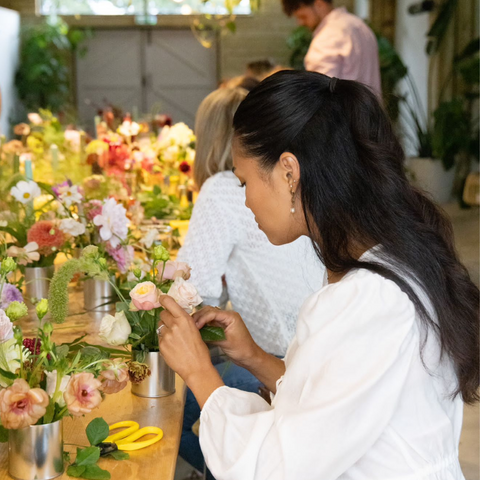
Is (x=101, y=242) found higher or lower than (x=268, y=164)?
lower

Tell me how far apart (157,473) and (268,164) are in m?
0.50

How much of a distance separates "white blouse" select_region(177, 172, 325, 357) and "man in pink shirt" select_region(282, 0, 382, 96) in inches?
80.3

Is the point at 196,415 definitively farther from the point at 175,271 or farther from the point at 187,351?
the point at 187,351

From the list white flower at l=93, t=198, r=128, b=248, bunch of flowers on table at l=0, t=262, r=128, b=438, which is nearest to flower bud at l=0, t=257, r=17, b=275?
bunch of flowers on table at l=0, t=262, r=128, b=438

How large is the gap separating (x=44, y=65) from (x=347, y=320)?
10.00 meters

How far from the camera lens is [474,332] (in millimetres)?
1156

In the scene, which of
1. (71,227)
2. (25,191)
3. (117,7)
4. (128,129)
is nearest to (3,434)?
(71,227)

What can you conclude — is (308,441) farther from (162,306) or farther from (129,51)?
(129,51)

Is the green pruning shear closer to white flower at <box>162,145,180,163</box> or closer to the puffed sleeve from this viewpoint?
the puffed sleeve

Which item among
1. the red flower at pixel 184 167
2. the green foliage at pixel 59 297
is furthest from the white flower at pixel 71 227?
the red flower at pixel 184 167

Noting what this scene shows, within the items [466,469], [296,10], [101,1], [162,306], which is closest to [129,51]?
[101,1]

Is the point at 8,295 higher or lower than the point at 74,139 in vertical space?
lower

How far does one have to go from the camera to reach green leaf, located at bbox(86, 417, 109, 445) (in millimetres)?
1089

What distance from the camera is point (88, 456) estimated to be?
3.47 ft
